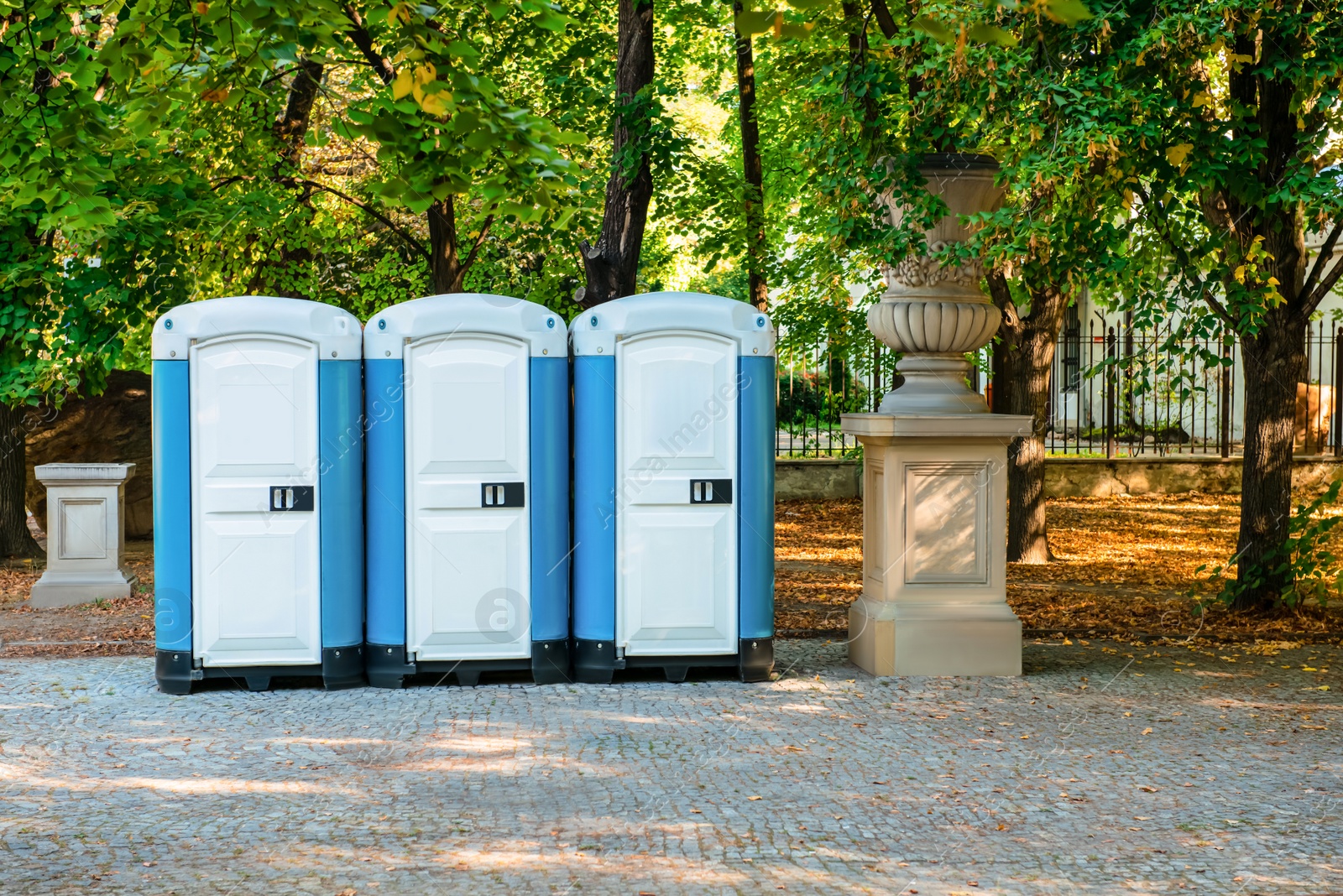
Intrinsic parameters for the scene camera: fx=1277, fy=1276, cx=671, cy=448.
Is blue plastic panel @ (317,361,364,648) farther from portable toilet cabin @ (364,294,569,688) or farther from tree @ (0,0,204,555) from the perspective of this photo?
tree @ (0,0,204,555)

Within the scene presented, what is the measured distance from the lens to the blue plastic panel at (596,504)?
267 inches

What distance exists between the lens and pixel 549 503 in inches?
268

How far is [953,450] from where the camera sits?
7059 millimetres

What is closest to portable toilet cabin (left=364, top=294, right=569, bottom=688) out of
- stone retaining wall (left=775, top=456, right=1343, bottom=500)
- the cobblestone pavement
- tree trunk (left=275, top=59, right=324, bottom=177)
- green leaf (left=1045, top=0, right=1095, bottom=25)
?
the cobblestone pavement

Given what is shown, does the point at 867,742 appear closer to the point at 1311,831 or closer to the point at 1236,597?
the point at 1311,831

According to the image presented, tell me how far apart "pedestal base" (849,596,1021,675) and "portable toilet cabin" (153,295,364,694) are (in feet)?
9.63

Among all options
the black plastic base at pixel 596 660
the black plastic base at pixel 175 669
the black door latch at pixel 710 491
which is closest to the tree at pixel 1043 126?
the black door latch at pixel 710 491

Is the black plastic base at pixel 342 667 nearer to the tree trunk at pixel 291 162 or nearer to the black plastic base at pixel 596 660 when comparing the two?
the black plastic base at pixel 596 660

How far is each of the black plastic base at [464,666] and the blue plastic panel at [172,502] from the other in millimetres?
972

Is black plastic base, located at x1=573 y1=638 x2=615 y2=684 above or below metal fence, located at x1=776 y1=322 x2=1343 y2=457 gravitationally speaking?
below

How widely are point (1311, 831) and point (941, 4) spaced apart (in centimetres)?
458

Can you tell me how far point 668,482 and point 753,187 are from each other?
20.5 feet

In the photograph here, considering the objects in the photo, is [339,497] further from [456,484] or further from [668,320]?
[668,320]

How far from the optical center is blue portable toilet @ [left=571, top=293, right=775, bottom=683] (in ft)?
22.2
